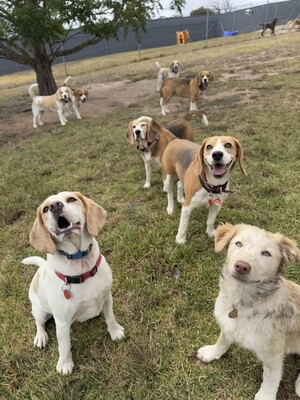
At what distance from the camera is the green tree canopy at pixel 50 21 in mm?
9531

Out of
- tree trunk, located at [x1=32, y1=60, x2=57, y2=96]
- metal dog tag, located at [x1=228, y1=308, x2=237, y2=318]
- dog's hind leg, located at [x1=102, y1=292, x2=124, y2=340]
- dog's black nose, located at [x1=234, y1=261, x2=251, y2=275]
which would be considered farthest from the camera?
tree trunk, located at [x1=32, y1=60, x2=57, y2=96]

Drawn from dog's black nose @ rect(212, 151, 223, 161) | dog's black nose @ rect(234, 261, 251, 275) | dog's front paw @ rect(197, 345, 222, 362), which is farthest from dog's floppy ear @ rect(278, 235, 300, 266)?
dog's black nose @ rect(212, 151, 223, 161)

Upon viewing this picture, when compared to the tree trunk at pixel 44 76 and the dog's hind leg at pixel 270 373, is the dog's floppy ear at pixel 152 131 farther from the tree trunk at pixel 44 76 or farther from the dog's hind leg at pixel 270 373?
the tree trunk at pixel 44 76

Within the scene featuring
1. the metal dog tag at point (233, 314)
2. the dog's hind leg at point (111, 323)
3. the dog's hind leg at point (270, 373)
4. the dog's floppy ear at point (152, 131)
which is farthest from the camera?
the dog's floppy ear at point (152, 131)

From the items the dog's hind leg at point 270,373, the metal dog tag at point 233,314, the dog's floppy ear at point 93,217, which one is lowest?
the dog's hind leg at point 270,373

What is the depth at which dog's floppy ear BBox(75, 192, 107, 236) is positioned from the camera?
86.9 inches

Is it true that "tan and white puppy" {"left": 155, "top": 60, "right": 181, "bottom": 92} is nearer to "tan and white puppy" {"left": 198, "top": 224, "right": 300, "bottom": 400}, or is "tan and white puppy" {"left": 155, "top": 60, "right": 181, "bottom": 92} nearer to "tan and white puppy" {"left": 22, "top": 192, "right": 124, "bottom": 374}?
"tan and white puppy" {"left": 22, "top": 192, "right": 124, "bottom": 374}

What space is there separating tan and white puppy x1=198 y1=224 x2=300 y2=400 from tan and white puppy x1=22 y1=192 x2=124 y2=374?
87 centimetres

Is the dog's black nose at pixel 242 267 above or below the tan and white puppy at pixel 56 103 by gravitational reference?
above

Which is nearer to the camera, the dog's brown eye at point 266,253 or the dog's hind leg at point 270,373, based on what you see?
the dog's brown eye at point 266,253

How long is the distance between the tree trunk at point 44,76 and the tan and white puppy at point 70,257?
472 inches

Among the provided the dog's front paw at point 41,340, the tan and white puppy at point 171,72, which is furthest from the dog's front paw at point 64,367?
the tan and white puppy at point 171,72

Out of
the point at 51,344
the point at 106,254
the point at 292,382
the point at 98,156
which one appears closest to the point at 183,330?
the point at 292,382

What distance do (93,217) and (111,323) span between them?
3.28 feet
